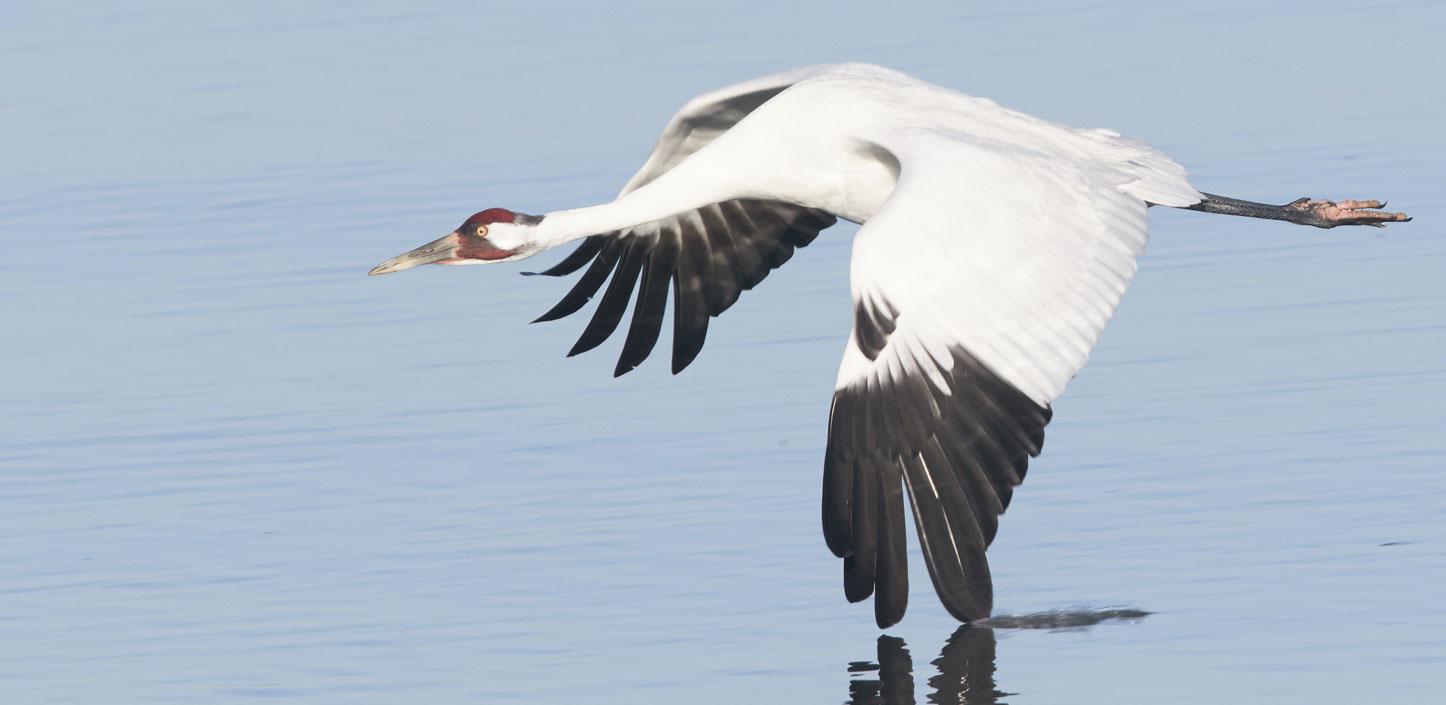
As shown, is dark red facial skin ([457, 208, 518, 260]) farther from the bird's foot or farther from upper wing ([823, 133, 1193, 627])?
the bird's foot

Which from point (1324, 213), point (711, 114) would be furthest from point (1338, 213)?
point (711, 114)

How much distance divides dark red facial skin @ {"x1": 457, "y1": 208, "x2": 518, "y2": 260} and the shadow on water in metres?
2.86

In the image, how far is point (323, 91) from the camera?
20.4 meters

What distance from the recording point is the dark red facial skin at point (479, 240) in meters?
11.4

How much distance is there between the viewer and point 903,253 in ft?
30.6

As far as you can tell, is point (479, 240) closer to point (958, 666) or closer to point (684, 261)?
point (684, 261)

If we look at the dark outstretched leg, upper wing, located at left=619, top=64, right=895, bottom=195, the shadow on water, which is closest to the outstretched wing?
upper wing, located at left=619, top=64, right=895, bottom=195

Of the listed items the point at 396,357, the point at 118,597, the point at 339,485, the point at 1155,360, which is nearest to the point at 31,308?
the point at 396,357

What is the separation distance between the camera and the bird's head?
11.4m

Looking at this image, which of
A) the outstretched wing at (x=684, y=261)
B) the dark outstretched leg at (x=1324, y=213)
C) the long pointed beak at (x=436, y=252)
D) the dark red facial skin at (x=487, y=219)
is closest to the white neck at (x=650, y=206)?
the dark red facial skin at (x=487, y=219)

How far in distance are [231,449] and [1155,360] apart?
4038 mm

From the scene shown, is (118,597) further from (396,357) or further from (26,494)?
(396,357)

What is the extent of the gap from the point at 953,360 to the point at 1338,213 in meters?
3.68

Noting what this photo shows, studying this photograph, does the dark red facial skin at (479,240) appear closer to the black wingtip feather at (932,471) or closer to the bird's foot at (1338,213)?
the black wingtip feather at (932,471)
